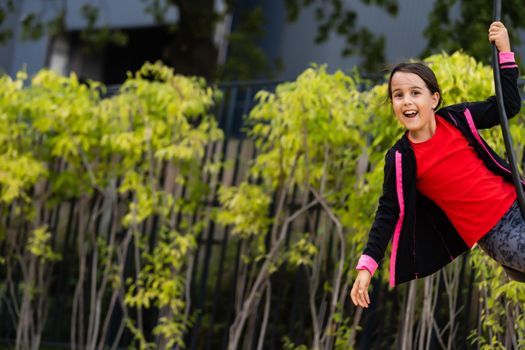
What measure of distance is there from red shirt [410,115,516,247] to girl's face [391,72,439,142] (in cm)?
11

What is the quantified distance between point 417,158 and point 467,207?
0.27m

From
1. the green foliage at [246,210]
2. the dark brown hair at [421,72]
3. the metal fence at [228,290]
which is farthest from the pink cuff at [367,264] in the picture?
the green foliage at [246,210]

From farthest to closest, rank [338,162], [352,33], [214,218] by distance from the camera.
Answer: [352,33], [214,218], [338,162]

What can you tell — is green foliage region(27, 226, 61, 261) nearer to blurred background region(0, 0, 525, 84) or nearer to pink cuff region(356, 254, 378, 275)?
pink cuff region(356, 254, 378, 275)

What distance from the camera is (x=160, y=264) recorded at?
6613mm

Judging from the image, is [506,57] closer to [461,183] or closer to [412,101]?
[412,101]

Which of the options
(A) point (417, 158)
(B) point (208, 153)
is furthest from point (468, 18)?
(A) point (417, 158)

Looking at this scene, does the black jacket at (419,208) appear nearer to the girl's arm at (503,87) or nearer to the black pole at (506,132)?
the girl's arm at (503,87)

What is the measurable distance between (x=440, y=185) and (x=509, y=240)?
0.34 m

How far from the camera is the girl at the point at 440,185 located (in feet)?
11.5

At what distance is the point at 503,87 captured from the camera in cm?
352

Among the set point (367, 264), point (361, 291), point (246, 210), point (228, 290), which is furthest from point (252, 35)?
point (361, 291)

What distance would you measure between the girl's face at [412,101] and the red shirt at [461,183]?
0.11 metres

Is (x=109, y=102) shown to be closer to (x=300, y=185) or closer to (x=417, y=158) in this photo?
(x=300, y=185)
